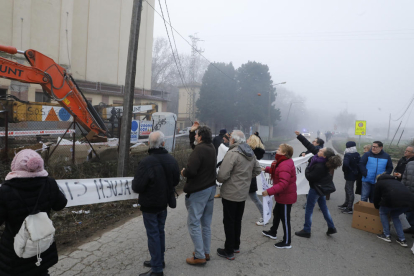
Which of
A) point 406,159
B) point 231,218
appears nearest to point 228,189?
point 231,218

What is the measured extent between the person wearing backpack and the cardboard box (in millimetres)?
5294

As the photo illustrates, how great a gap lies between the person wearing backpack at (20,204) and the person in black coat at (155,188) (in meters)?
0.98

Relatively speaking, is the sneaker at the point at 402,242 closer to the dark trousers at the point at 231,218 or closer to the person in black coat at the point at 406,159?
the person in black coat at the point at 406,159

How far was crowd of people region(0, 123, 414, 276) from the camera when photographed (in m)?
2.29

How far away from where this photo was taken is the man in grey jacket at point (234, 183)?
3.71 m

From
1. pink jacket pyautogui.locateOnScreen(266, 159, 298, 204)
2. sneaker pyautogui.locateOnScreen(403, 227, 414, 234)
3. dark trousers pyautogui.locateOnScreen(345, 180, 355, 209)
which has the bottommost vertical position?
sneaker pyautogui.locateOnScreen(403, 227, 414, 234)

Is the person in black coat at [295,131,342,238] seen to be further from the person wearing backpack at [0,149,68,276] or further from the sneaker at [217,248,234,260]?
the person wearing backpack at [0,149,68,276]

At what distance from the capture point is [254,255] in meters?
4.03

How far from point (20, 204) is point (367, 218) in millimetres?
5529

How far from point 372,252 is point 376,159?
2.26m

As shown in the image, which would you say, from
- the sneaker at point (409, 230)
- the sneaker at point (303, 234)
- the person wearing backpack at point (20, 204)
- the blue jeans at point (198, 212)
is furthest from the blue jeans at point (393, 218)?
the person wearing backpack at point (20, 204)

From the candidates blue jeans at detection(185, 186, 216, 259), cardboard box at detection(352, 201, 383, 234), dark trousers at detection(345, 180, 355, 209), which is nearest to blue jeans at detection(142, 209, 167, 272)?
blue jeans at detection(185, 186, 216, 259)

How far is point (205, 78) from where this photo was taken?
146ft

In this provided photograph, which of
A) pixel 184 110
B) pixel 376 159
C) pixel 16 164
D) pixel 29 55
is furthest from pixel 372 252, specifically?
pixel 184 110
